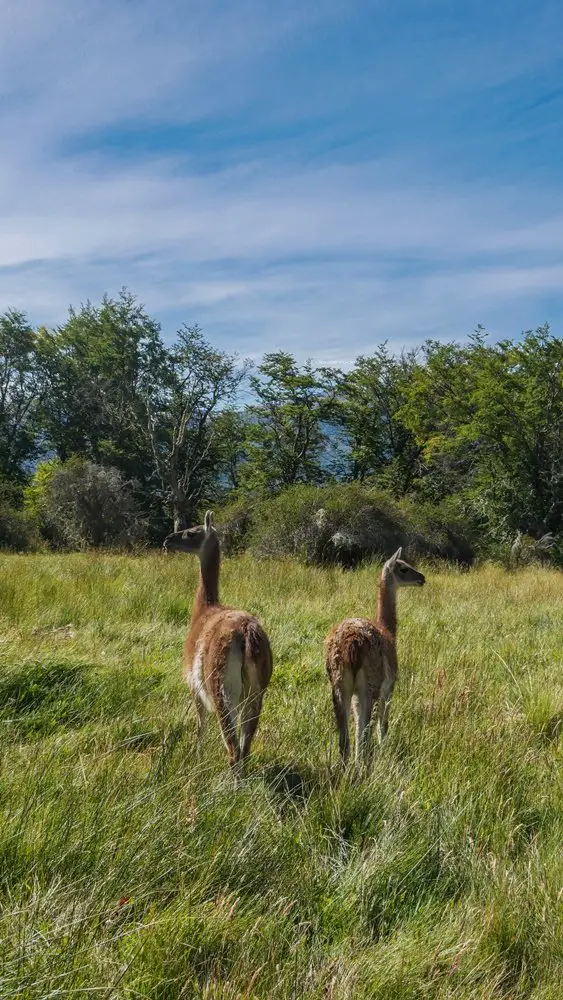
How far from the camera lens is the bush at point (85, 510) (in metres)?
27.0

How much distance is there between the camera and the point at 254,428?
30.9 meters

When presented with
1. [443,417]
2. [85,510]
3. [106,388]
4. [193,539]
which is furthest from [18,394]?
[193,539]

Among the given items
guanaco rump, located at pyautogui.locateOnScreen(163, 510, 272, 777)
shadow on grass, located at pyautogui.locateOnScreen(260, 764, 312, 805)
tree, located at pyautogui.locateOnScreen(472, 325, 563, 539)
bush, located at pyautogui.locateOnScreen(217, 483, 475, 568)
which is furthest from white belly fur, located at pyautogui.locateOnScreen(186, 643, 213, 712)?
tree, located at pyautogui.locateOnScreen(472, 325, 563, 539)

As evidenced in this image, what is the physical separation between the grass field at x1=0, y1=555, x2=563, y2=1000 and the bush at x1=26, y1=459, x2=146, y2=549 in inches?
853

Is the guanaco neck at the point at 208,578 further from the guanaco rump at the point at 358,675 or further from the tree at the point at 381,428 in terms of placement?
the tree at the point at 381,428

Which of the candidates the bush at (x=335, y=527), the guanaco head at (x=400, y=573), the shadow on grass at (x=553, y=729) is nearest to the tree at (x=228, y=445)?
the bush at (x=335, y=527)

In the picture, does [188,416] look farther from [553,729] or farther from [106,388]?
[553,729]

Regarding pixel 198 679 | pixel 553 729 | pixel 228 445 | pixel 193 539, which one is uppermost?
pixel 228 445

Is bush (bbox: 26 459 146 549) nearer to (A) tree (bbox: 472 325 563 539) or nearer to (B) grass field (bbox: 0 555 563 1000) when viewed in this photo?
(A) tree (bbox: 472 325 563 539)

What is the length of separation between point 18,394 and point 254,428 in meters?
14.9

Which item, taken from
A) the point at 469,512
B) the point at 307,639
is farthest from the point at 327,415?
the point at 307,639

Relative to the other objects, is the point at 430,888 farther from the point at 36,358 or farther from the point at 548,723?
the point at 36,358

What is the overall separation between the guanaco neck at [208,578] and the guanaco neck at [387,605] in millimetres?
1381

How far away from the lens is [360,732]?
14.7 feet
